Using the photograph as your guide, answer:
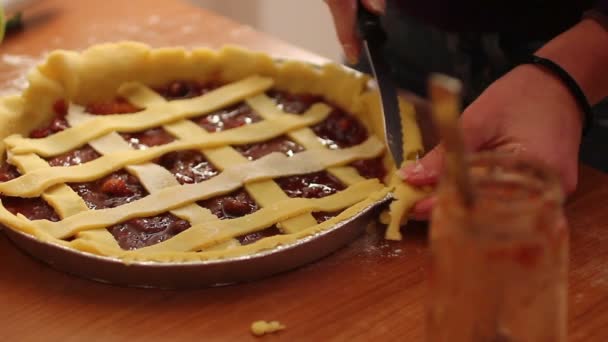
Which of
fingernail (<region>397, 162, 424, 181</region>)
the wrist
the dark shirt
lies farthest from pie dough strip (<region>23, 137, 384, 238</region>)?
the dark shirt

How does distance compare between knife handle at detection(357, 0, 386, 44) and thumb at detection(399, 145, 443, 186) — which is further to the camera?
knife handle at detection(357, 0, 386, 44)

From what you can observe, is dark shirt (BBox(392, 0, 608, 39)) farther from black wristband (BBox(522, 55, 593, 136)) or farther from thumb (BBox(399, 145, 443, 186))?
thumb (BBox(399, 145, 443, 186))

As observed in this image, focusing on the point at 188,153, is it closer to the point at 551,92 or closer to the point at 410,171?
the point at 410,171

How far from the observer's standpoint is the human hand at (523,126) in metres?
1.03

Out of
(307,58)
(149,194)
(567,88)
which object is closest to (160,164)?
(149,194)

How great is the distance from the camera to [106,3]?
1.90m

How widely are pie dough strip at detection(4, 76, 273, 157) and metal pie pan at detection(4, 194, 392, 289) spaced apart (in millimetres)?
230

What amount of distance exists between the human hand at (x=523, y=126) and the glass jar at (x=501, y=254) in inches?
17.2

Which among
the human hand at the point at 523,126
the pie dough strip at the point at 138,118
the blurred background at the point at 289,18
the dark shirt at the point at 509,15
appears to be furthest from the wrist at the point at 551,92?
the blurred background at the point at 289,18

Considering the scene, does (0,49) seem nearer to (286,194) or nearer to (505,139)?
(286,194)

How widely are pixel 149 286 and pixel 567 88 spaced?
0.61 metres

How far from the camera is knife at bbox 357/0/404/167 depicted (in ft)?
3.92

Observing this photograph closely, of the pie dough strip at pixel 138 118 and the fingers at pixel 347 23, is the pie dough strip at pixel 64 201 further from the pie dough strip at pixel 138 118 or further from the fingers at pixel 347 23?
the fingers at pixel 347 23

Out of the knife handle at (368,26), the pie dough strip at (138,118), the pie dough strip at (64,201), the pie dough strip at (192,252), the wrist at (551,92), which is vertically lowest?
the pie dough strip at (192,252)
